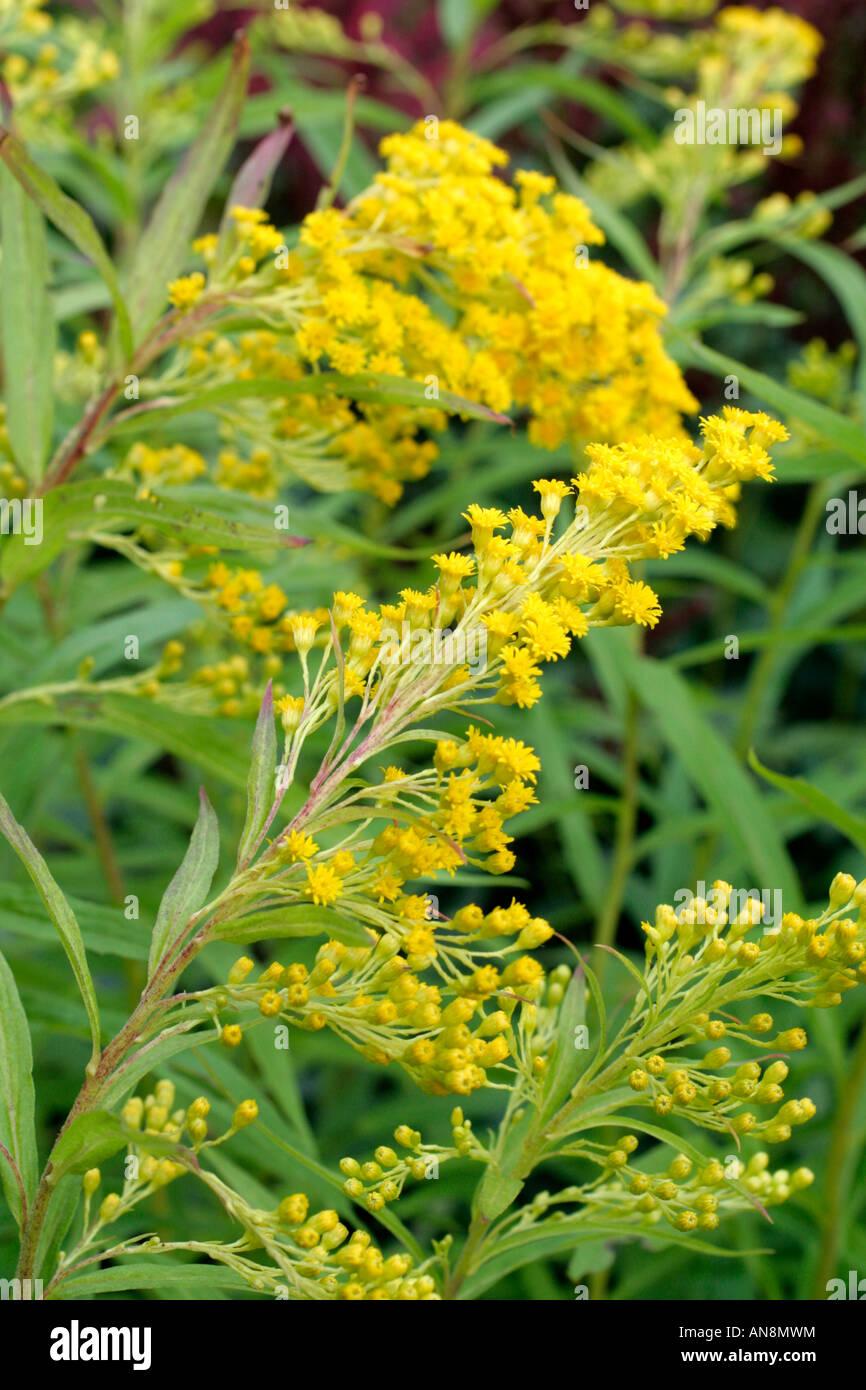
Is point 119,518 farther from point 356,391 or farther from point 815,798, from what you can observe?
point 815,798

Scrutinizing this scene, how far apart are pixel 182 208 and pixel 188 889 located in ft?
2.94

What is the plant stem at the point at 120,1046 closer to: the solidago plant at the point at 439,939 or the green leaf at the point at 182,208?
the solidago plant at the point at 439,939

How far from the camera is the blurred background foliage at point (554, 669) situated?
1.54 metres

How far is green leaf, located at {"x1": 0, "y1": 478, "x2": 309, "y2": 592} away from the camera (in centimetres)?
122

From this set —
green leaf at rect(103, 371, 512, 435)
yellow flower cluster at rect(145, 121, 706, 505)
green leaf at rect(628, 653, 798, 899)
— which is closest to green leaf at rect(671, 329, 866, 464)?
yellow flower cluster at rect(145, 121, 706, 505)

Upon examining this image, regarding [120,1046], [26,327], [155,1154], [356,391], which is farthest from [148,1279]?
[26,327]

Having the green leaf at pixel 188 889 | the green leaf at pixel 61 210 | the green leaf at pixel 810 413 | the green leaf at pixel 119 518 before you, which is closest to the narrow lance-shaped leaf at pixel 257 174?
the green leaf at pixel 61 210

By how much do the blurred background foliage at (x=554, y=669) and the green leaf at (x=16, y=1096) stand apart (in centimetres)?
15

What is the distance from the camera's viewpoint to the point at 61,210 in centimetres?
123

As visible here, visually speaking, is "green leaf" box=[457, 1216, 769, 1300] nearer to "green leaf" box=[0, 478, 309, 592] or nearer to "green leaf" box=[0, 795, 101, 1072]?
"green leaf" box=[0, 795, 101, 1072]

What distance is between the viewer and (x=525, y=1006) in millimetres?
1070

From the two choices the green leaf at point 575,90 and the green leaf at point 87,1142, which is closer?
the green leaf at point 87,1142

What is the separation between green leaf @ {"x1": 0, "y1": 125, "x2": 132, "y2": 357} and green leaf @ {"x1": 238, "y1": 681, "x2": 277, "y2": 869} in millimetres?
572

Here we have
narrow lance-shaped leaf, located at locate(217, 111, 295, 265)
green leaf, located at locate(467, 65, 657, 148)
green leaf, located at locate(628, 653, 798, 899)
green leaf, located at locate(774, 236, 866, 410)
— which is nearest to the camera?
narrow lance-shaped leaf, located at locate(217, 111, 295, 265)
